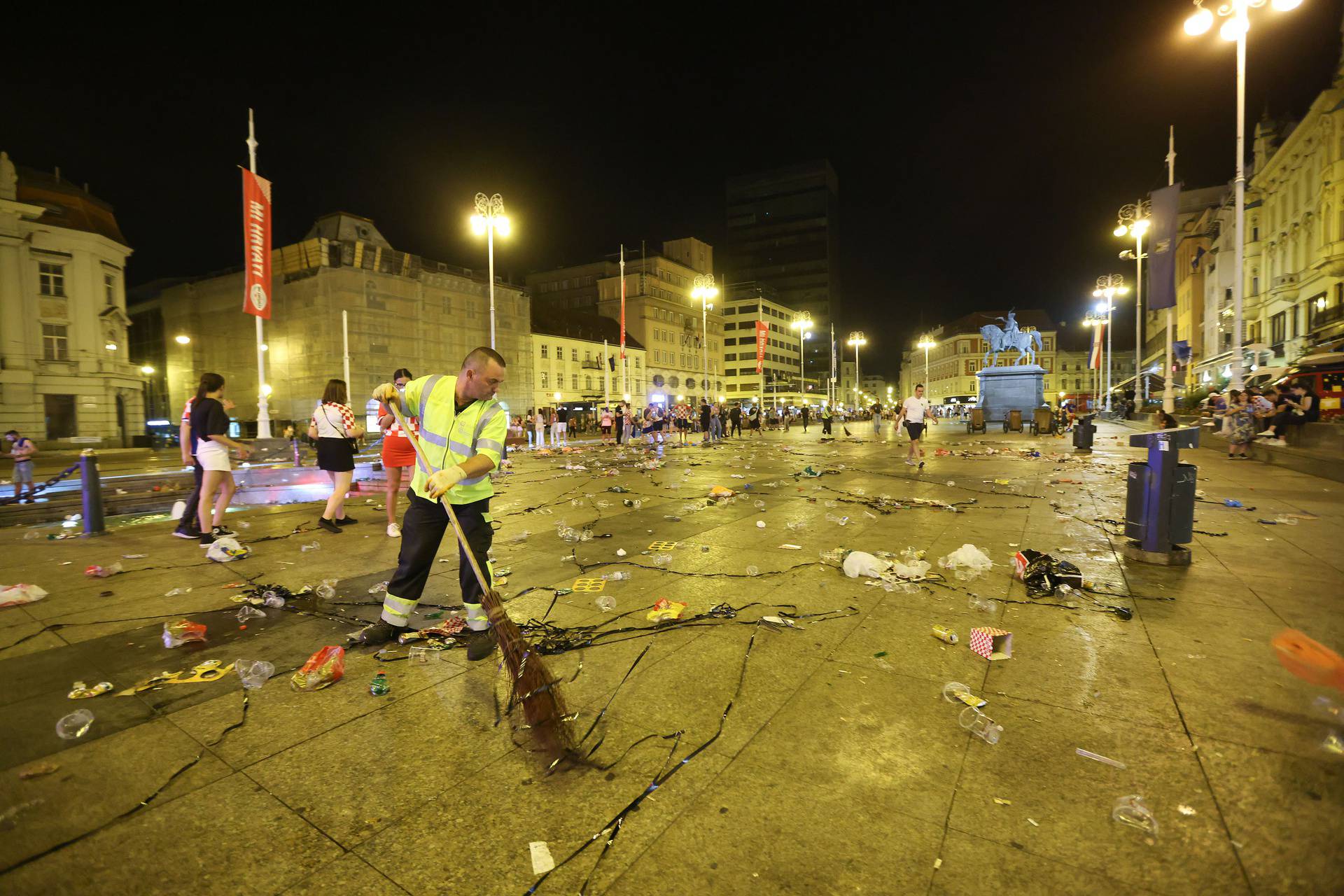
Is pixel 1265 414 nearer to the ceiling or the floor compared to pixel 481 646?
nearer to the ceiling

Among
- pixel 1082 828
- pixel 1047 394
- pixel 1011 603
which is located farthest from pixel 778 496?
pixel 1047 394

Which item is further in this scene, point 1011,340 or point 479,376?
point 1011,340

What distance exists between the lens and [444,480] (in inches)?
135

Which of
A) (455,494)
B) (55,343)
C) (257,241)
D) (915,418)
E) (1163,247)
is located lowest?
(455,494)

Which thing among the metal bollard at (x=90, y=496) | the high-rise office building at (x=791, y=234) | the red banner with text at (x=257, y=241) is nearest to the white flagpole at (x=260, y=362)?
the red banner with text at (x=257, y=241)

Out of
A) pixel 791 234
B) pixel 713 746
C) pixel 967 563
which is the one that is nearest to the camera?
pixel 713 746

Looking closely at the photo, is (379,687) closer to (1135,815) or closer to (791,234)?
(1135,815)

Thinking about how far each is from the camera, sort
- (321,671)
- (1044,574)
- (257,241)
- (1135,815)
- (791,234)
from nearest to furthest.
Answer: (1135,815) → (321,671) → (1044,574) → (257,241) → (791,234)

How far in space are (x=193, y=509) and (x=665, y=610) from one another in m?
6.21

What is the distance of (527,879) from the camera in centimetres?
184

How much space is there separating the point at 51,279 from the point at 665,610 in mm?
44954

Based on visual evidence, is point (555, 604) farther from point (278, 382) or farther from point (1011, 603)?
point (278, 382)

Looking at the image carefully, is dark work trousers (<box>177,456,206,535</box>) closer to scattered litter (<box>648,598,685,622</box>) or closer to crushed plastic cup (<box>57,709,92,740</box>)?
crushed plastic cup (<box>57,709,92,740</box>)

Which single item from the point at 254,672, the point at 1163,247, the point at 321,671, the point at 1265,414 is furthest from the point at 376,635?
the point at 1163,247
